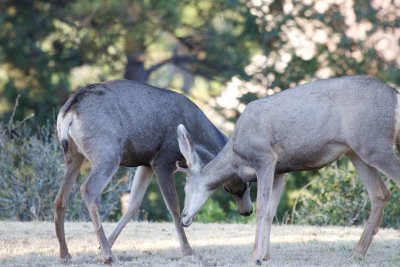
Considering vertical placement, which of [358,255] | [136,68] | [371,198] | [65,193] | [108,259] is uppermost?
[371,198]

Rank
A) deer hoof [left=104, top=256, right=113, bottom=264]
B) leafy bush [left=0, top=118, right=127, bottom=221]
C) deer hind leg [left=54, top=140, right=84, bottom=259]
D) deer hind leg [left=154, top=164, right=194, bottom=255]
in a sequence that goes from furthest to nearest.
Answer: leafy bush [left=0, top=118, right=127, bottom=221] < deer hind leg [left=154, top=164, right=194, bottom=255] < deer hind leg [left=54, top=140, right=84, bottom=259] < deer hoof [left=104, top=256, right=113, bottom=264]

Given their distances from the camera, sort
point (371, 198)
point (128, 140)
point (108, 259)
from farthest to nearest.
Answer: point (128, 140), point (371, 198), point (108, 259)

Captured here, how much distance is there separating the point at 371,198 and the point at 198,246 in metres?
2.24

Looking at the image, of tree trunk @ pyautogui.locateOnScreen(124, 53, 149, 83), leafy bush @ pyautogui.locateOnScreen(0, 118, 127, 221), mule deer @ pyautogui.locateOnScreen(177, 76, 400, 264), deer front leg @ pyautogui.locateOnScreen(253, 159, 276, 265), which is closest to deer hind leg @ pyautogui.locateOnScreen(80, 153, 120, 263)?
mule deer @ pyautogui.locateOnScreen(177, 76, 400, 264)

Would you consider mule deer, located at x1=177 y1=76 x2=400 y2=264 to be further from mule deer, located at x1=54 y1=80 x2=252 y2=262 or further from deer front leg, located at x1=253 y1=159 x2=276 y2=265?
mule deer, located at x1=54 y1=80 x2=252 y2=262

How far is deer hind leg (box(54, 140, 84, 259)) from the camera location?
1091 cm

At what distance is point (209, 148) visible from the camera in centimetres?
1183

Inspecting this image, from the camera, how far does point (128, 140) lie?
437 inches

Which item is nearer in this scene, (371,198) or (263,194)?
(263,194)

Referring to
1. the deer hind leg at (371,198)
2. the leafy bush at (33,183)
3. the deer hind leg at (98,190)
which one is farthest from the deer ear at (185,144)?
the leafy bush at (33,183)

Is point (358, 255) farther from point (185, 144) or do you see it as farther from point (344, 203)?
point (344, 203)

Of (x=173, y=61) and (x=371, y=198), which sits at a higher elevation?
(x=371, y=198)

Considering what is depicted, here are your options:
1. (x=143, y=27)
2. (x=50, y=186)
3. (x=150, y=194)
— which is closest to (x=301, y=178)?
(x=150, y=194)

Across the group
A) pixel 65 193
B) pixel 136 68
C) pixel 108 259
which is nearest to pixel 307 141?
pixel 108 259
